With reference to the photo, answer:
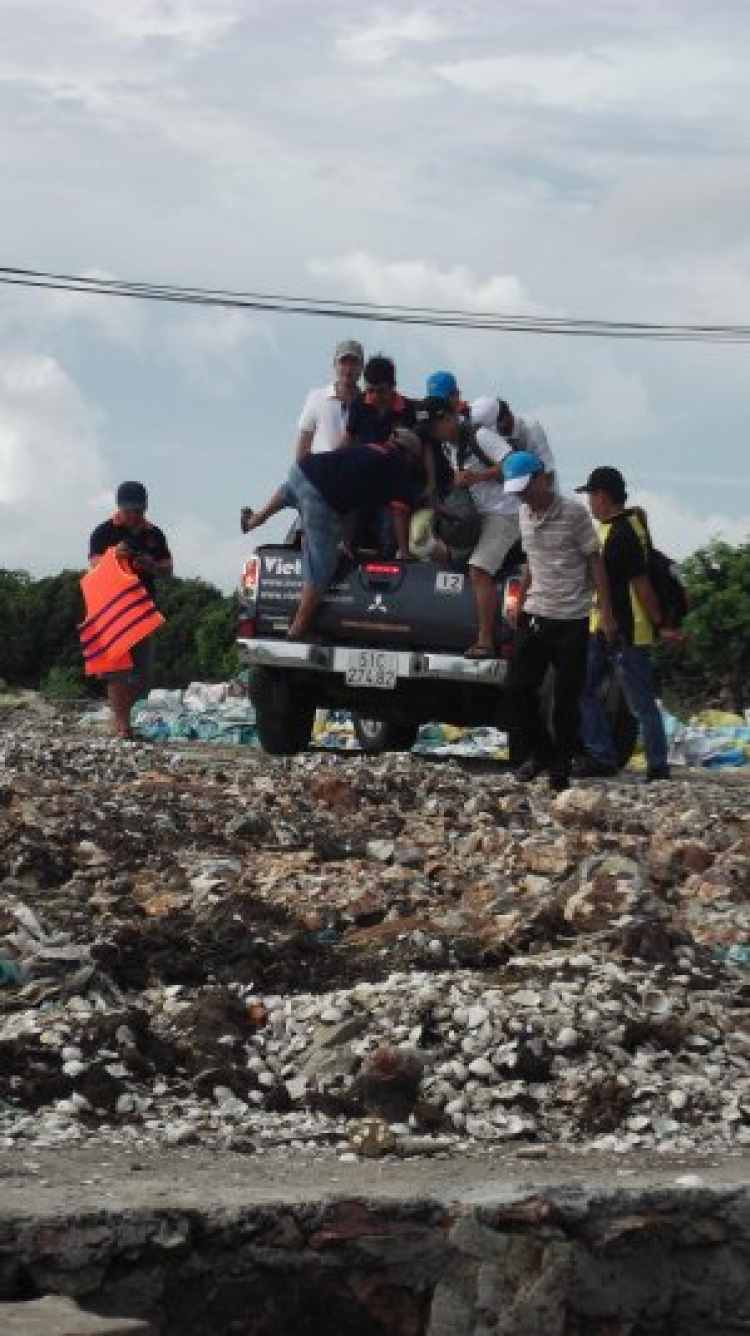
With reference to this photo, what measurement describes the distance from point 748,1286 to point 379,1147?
866 millimetres

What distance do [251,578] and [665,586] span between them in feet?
9.54

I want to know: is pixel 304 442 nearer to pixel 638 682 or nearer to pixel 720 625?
pixel 638 682

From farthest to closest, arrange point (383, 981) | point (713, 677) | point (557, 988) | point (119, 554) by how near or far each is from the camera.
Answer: point (713, 677) → point (119, 554) → point (383, 981) → point (557, 988)

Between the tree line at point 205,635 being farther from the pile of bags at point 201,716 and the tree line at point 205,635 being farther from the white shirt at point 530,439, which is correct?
the white shirt at point 530,439

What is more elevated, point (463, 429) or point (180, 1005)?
point (463, 429)

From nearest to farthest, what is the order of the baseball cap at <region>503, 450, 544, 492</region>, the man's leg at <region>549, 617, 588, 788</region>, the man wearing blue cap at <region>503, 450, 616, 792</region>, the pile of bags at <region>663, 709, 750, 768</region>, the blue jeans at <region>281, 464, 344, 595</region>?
the baseball cap at <region>503, 450, 544, 492</region> < the man wearing blue cap at <region>503, 450, 616, 792</region> < the man's leg at <region>549, 617, 588, 788</region> < the blue jeans at <region>281, 464, 344, 595</region> < the pile of bags at <region>663, 709, 750, 768</region>

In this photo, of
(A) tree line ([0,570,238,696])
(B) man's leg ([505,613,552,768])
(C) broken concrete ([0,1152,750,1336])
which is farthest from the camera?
(A) tree line ([0,570,238,696])

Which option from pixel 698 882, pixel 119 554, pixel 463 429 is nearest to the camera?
pixel 698 882

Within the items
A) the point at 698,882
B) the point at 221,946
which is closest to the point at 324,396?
the point at 698,882

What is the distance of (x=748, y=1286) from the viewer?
15.9ft

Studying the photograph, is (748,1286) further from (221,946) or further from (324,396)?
(324,396)

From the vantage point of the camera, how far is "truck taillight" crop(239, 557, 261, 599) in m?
15.0

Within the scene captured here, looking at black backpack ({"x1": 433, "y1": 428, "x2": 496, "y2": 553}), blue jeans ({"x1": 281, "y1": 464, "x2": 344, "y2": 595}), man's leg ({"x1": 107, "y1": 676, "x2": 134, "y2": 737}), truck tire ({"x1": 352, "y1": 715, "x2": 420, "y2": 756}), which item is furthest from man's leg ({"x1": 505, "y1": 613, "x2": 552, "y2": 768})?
truck tire ({"x1": 352, "y1": 715, "x2": 420, "y2": 756})

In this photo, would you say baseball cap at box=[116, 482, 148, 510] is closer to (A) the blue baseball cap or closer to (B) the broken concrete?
(A) the blue baseball cap
